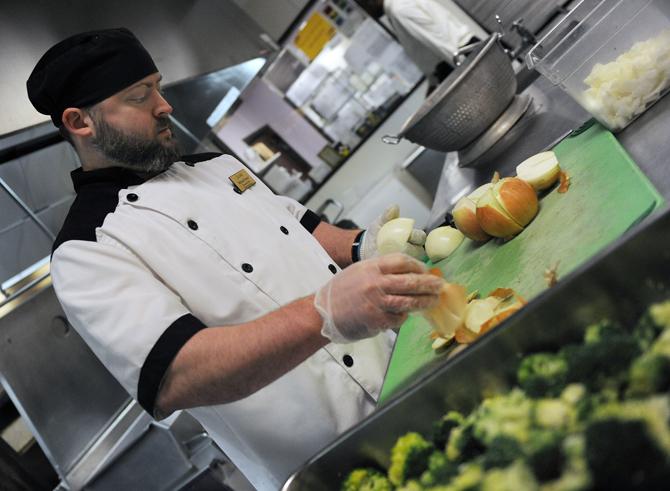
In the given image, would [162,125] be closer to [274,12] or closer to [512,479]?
[512,479]

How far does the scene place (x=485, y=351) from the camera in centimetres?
93

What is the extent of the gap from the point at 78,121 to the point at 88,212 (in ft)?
0.89

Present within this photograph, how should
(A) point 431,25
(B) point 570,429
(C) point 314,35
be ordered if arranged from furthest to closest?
(C) point 314,35 → (A) point 431,25 → (B) point 570,429

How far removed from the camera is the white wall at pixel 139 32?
7.61ft

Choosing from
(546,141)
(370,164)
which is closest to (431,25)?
(370,164)

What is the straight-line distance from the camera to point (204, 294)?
4.97 ft

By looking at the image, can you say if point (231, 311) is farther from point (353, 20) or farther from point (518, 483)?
point (353, 20)

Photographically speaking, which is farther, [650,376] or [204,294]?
[204,294]

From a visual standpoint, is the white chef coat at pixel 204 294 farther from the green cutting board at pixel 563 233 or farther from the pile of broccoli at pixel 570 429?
the pile of broccoli at pixel 570 429

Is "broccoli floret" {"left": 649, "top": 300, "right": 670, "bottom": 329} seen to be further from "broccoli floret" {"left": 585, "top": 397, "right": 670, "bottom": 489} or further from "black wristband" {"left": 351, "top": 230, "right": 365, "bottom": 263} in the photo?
"black wristband" {"left": 351, "top": 230, "right": 365, "bottom": 263}

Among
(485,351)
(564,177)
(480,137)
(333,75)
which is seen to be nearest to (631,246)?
(485,351)

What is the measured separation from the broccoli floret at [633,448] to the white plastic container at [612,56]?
3.31 feet

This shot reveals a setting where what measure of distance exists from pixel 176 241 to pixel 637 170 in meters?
1.03

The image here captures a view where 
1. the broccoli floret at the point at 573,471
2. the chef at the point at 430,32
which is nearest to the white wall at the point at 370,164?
the chef at the point at 430,32
